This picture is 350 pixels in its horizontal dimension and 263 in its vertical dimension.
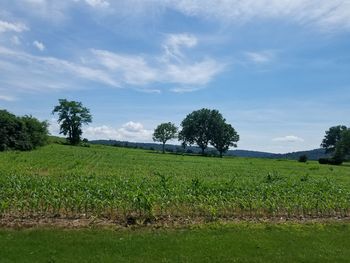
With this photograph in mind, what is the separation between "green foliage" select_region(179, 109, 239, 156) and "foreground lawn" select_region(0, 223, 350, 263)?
118 metres

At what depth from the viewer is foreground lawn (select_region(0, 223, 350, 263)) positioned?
11125mm

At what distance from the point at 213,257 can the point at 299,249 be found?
2820mm

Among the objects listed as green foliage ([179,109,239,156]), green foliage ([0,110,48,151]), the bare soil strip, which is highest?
green foliage ([179,109,239,156])

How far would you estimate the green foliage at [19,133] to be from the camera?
235ft

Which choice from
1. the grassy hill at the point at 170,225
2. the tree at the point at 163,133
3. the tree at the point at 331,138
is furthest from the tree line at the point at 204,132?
the grassy hill at the point at 170,225

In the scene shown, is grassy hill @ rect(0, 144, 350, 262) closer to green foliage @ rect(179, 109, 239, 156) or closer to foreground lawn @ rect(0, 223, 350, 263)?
foreground lawn @ rect(0, 223, 350, 263)

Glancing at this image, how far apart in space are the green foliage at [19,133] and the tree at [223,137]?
6133cm

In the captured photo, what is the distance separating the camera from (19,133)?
74750mm

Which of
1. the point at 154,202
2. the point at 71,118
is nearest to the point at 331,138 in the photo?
the point at 71,118

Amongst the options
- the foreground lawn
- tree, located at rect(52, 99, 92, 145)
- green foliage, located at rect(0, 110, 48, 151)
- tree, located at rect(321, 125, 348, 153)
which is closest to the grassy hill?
the foreground lawn

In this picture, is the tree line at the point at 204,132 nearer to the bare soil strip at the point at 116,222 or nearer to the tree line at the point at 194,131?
the tree line at the point at 194,131

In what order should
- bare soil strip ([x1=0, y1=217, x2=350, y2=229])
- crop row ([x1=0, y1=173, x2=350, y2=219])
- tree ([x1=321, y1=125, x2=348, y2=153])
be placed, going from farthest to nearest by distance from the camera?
1. tree ([x1=321, y1=125, x2=348, y2=153])
2. crop row ([x1=0, y1=173, x2=350, y2=219])
3. bare soil strip ([x1=0, y1=217, x2=350, y2=229])

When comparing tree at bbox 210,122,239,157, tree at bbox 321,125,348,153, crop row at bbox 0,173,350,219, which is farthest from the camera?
tree at bbox 321,125,348,153

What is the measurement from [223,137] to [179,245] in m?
120
